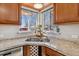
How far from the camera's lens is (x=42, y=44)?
1811 millimetres

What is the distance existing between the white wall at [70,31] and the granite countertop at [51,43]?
7cm

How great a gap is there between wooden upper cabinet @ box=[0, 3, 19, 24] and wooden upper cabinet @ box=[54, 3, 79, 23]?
1.74 ft

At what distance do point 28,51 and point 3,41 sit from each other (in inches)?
13.8

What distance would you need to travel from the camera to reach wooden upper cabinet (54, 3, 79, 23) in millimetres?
1770

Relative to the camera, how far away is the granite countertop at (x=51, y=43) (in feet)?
5.76

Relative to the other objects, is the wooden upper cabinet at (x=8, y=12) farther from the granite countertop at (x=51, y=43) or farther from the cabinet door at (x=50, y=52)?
the cabinet door at (x=50, y=52)

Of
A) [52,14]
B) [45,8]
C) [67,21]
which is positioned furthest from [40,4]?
[67,21]

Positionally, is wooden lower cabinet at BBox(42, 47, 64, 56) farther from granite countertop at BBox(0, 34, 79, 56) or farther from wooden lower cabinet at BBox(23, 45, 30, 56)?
wooden lower cabinet at BBox(23, 45, 30, 56)

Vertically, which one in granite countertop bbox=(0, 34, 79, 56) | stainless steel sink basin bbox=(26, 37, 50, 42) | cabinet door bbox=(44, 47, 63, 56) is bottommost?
cabinet door bbox=(44, 47, 63, 56)

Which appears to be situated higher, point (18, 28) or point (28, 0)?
point (28, 0)

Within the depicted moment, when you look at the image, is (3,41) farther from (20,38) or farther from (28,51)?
(28,51)

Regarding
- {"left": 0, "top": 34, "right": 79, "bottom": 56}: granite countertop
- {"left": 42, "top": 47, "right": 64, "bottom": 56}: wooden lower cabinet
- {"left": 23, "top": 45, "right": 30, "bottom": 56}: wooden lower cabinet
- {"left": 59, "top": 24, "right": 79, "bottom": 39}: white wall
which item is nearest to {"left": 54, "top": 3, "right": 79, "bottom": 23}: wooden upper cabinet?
{"left": 59, "top": 24, "right": 79, "bottom": 39}: white wall

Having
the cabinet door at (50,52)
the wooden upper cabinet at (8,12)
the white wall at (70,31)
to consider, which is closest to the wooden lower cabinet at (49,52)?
the cabinet door at (50,52)

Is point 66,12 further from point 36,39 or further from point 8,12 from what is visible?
point 8,12
